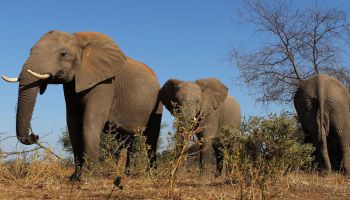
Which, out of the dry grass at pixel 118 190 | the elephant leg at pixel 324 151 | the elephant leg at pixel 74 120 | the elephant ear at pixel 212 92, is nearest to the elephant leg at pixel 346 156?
the elephant leg at pixel 324 151

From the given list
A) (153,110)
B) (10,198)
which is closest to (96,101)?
(153,110)

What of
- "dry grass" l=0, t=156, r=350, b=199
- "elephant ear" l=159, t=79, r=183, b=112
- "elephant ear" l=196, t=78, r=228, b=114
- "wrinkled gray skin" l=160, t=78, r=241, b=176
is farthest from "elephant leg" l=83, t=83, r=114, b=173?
"elephant ear" l=196, t=78, r=228, b=114

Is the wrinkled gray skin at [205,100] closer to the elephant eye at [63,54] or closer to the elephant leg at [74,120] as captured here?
the elephant leg at [74,120]

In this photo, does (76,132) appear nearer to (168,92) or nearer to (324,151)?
(168,92)

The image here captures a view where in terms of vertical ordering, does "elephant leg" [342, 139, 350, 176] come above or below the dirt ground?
above

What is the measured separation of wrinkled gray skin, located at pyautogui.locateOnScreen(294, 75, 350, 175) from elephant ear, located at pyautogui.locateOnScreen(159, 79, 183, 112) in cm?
277

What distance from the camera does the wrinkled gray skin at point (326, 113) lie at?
34.6 feet

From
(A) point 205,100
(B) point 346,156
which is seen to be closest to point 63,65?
(A) point 205,100

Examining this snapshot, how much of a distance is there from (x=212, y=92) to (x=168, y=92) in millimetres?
1136

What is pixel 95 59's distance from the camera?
1002cm

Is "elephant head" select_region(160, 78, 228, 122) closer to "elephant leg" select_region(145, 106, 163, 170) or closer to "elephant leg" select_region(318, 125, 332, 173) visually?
"elephant leg" select_region(145, 106, 163, 170)

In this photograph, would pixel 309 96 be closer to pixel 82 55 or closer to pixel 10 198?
pixel 82 55

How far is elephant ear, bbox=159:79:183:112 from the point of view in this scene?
11.6m

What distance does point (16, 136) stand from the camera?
847cm
